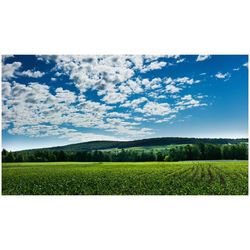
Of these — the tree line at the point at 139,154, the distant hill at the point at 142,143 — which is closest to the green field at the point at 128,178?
the tree line at the point at 139,154

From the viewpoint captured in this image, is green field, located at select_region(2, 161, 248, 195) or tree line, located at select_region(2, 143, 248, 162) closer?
green field, located at select_region(2, 161, 248, 195)

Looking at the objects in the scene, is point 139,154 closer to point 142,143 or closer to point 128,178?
point 142,143

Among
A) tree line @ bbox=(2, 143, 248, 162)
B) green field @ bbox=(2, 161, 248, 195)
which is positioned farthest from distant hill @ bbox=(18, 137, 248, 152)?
green field @ bbox=(2, 161, 248, 195)

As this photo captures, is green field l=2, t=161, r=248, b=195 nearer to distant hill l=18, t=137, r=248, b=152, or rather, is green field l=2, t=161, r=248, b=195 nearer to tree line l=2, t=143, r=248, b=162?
tree line l=2, t=143, r=248, b=162

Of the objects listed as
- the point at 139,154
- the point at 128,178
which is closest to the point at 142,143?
the point at 139,154

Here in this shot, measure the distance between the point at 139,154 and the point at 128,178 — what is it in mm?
597

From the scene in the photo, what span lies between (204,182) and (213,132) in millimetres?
1102

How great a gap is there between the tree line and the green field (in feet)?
0.39

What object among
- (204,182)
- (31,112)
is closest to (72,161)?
(31,112)

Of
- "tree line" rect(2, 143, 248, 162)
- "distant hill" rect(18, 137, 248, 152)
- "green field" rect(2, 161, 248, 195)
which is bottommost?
"green field" rect(2, 161, 248, 195)

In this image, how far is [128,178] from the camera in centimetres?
909

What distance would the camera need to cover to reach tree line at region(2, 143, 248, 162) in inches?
362

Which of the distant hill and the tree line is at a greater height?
the distant hill
